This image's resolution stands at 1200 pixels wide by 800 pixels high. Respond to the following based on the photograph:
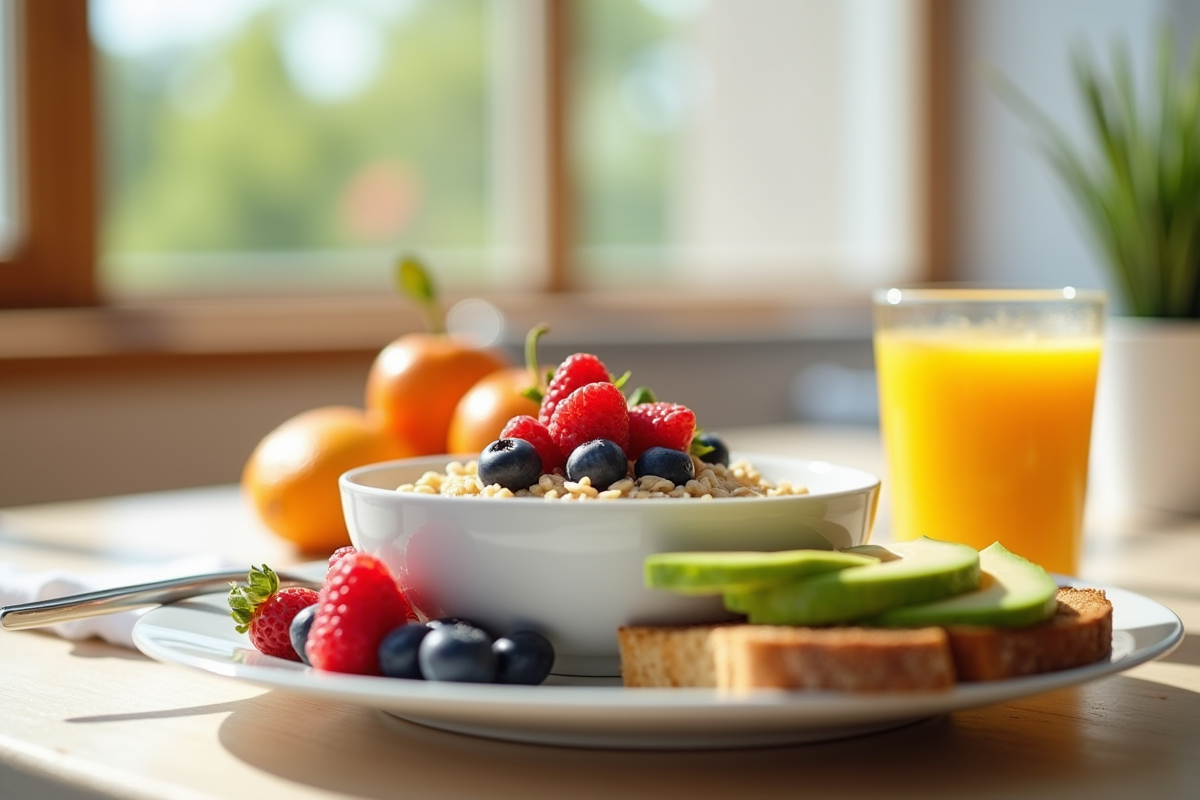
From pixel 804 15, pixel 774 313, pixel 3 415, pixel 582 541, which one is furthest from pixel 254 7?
pixel 582 541

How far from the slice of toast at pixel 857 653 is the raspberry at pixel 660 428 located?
6.0 inches

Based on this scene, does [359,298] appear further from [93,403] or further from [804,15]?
[804,15]

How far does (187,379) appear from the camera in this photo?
246 centimetres

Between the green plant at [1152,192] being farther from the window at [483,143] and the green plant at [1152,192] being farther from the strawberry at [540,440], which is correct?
the window at [483,143]

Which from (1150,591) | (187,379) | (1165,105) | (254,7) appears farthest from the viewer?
(254,7)

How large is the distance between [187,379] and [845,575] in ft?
6.82

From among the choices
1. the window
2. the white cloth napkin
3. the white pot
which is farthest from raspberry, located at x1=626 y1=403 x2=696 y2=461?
the window

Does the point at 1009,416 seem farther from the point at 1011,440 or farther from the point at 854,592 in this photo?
the point at 854,592

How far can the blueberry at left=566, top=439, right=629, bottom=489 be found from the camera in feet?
2.24

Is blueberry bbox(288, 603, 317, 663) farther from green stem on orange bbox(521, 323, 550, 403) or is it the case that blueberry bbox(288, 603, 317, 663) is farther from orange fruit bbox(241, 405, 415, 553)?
orange fruit bbox(241, 405, 415, 553)

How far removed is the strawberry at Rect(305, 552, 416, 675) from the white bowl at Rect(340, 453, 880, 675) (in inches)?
1.7

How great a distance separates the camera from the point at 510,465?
686 millimetres

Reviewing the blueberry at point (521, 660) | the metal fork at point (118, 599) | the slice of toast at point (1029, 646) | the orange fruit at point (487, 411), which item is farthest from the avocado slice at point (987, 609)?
the orange fruit at point (487, 411)

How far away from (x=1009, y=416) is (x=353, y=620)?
538 mm
